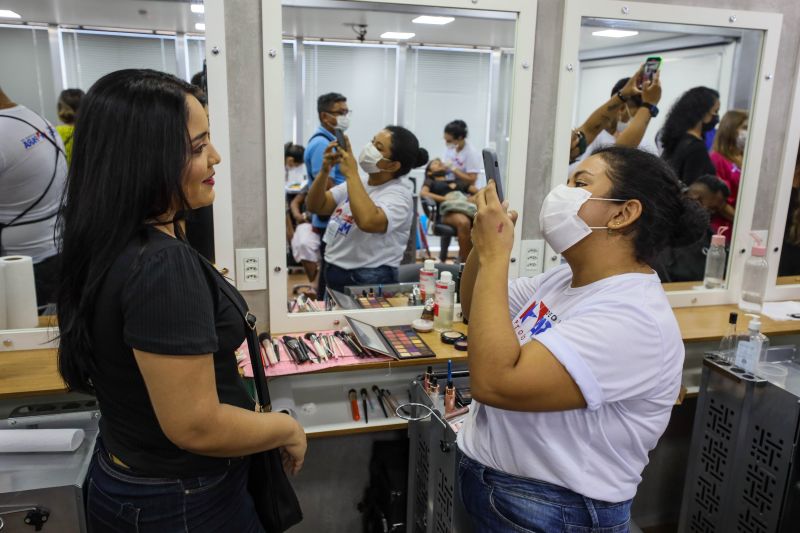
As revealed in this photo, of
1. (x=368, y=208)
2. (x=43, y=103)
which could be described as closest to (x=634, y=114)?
(x=368, y=208)

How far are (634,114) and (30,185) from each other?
219cm

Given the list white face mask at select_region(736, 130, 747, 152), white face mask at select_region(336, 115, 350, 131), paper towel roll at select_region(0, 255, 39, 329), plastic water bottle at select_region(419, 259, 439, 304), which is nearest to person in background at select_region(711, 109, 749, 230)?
white face mask at select_region(736, 130, 747, 152)

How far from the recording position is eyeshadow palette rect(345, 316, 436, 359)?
173 cm

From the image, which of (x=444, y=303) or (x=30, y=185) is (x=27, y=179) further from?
(x=444, y=303)

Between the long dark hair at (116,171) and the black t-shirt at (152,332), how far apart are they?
3cm

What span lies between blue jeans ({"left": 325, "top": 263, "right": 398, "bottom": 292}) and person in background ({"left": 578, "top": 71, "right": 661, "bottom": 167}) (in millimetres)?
993

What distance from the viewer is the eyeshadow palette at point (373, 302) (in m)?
2.05

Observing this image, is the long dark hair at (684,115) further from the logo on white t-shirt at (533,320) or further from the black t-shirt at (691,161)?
the logo on white t-shirt at (533,320)

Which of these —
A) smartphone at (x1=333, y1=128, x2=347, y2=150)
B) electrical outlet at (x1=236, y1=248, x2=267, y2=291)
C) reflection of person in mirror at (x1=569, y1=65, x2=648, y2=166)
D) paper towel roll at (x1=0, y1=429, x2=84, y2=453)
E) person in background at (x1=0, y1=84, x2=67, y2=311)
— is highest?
reflection of person in mirror at (x1=569, y1=65, x2=648, y2=166)

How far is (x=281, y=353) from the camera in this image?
172cm

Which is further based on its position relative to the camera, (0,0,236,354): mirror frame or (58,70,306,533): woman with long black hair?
(0,0,236,354): mirror frame

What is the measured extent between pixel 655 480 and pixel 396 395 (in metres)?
1.29

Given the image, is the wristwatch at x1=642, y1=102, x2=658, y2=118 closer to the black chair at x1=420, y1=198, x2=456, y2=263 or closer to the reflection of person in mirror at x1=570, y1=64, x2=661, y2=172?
the reflection of person in mirror at x1=570, y1=64, x2=661, y2=172

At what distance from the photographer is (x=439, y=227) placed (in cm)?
235
